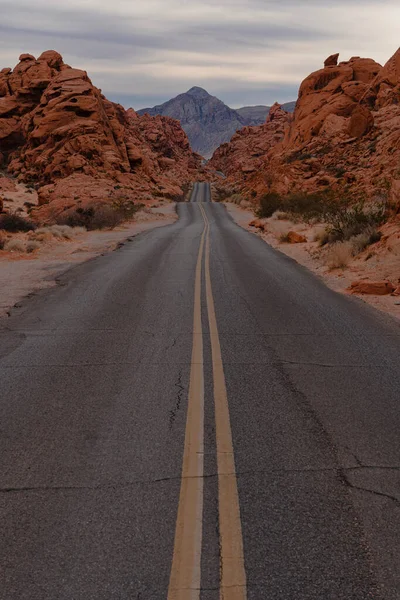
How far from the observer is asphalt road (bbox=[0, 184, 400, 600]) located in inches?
121

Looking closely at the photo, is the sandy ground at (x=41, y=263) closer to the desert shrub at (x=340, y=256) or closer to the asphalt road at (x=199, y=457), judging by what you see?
the asphalt road at (x=199, y=457)

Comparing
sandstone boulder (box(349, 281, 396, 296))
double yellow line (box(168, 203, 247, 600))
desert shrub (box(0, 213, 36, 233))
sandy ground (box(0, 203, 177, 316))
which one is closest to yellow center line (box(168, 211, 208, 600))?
double yellow line (box(168, 203, 247, 600))

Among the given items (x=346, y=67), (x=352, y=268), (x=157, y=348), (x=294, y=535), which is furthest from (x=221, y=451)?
(x=346, y=67)

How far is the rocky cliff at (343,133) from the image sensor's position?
1706 inches

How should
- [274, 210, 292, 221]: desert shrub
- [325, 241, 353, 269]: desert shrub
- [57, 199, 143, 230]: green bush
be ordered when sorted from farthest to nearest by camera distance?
[274, 210, 292, 221]: desert shrub → [57, 199, 143, 230]: green bush → [325, 241, 353, 269]: desert shrub

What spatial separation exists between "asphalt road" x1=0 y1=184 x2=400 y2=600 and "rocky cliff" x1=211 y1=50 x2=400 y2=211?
2342 cm

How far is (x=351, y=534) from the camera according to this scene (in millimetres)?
3416

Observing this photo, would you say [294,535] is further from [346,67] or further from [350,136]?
[346,67]

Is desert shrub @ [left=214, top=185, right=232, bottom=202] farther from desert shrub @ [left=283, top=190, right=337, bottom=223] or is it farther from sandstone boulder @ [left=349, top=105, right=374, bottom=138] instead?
desert shrub @ [left=283, top=190, right=337, bottom=223]

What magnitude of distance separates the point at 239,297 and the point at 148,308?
2.22 m

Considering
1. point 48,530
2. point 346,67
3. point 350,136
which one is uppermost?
point 346,67

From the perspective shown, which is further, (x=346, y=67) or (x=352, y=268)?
(x=346, y=67)

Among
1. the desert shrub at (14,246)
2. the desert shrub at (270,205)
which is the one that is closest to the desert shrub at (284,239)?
the desert shrub at (14,246)

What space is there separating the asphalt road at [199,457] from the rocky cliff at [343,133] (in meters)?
23.4
